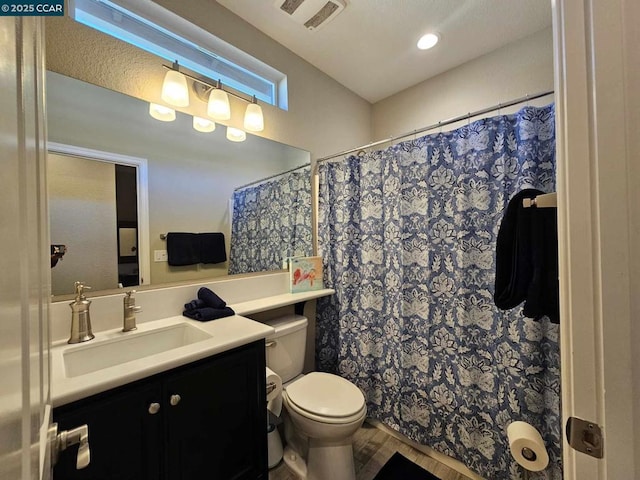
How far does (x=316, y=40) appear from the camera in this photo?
180 centimetres

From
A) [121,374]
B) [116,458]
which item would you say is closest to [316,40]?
[121,374]

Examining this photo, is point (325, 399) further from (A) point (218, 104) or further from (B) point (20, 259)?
(A) point (218, 104)

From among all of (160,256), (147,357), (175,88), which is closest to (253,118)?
(175,88)

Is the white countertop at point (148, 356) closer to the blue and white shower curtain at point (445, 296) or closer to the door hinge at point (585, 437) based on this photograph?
the blue and white shower curtain at point (445, 296)

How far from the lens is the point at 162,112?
4.49 feet

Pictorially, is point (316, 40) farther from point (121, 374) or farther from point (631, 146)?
point (121, 374)

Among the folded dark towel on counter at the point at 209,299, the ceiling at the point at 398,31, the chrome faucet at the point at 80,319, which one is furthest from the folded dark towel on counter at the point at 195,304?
the ceiling at the point at 398,31

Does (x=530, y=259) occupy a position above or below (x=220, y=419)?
above

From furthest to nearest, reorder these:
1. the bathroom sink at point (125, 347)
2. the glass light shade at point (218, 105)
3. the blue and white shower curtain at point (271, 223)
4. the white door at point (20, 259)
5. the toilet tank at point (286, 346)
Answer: the blue and white shower curtain at point (271, 223), the toilet tank at point (286, 346), the glass light shade at point (218, 105), the bathroom sink at point (125, 347), the white door at point (20, 259)

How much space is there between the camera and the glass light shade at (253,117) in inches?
63.7

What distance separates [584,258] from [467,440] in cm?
152

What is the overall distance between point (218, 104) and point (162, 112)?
0.28 m

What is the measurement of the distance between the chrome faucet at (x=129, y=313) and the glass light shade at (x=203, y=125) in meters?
0.94

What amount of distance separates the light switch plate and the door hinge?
156cm
